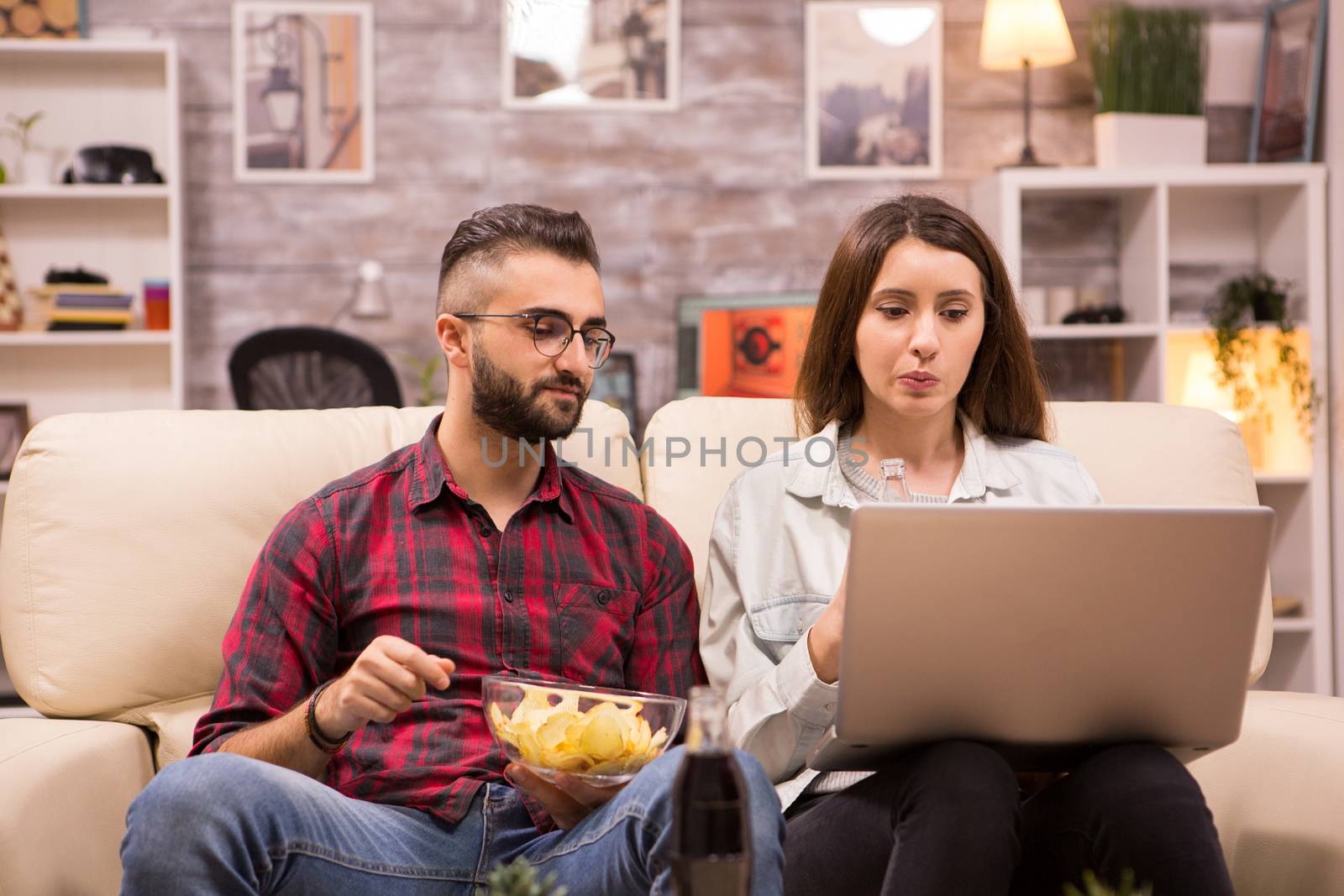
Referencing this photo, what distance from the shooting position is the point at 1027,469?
1.74m

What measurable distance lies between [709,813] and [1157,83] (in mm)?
3278

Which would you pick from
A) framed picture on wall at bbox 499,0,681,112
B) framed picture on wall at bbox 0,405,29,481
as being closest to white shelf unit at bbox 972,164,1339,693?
framed picture on wall at bbox 499,0,681,112

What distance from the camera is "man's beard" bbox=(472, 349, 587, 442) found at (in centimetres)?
161

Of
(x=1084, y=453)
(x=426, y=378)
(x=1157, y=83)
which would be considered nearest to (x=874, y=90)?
(x=1157, y=83)

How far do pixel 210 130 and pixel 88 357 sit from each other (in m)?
0.79

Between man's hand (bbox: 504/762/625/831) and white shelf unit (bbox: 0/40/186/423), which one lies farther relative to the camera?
white shelf unit (bbox: 0/40/186/423)

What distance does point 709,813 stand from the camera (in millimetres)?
932

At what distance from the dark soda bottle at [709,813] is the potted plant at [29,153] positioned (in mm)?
3412

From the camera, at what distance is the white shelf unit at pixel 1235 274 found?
11.2 feet

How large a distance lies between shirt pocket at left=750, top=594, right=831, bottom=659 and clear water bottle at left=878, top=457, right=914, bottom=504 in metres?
0.19

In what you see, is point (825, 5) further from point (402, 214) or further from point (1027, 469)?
point (1027, 469)

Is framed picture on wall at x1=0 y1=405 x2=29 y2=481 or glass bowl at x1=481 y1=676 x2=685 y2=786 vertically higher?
framed picture on wall at x1=0 y1=405 x2=29 y2=481

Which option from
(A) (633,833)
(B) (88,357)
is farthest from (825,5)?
(A) (633,833)

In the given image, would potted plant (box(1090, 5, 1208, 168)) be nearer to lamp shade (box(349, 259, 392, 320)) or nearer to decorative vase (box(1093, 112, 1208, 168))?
decorative vase (box(1093, 112, 1208, 168))
